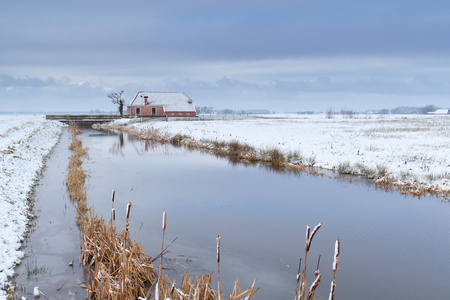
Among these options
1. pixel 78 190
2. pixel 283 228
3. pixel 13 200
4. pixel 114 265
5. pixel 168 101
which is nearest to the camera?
pixel 114 265

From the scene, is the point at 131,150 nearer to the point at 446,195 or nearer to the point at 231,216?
the point at 231,216

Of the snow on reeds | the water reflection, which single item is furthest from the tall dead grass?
the snow on reeds

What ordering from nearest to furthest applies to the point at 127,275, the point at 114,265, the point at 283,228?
the point at 127,275, the point at 114,265, the point at 283,228

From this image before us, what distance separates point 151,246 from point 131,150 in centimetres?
2166

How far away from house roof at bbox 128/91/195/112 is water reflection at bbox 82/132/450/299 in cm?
6525

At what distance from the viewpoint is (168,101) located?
8506cm

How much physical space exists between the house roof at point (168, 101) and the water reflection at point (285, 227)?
214 ft

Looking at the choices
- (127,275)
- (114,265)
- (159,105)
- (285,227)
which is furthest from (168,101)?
(127,275)

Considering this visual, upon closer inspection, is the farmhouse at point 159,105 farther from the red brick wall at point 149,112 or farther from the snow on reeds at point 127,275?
the snow on reeds at point 127,275

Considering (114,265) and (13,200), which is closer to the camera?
(114,265)

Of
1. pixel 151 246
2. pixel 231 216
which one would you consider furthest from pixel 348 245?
pixel 151 246

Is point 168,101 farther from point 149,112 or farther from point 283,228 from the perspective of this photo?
point 283,228

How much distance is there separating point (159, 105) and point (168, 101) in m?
2.89

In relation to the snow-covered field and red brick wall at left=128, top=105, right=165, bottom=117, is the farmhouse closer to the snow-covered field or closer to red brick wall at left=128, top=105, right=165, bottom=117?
red brick wall at left=128, top=105, right=165, bottom=117
